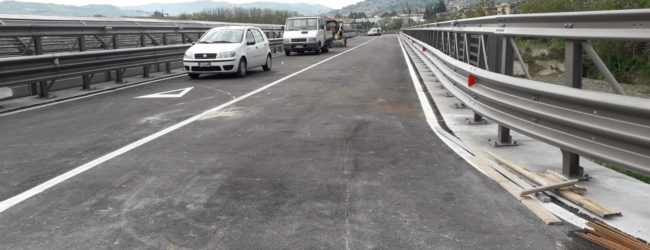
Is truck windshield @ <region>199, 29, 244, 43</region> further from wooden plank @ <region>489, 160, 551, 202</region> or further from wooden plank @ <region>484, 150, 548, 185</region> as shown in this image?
wooden plank @ <region>489, 160, 551, 202</region>

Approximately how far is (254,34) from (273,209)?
46.3ft

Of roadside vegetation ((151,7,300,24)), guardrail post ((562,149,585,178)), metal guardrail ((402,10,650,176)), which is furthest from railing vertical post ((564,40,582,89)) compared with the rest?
roadside vegetation ((151,7,300,24))

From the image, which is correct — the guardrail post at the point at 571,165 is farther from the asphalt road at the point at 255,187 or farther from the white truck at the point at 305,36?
the white truck at the point at 305,36

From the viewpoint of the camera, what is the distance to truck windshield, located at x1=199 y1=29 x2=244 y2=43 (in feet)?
54.2

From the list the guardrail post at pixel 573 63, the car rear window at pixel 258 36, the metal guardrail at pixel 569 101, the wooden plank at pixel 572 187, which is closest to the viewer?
the metal guardrail at pixel 569 101

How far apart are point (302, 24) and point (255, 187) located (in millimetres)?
27993

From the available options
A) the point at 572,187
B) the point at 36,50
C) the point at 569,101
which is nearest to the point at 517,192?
the point at 572,187

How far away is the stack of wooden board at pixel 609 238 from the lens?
334 cm

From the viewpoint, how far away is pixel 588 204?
4047 mm

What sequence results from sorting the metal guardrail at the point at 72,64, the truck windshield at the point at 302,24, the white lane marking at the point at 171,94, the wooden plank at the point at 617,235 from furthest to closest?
1. the truck windshield at the point at 302,24
2. the white lane marking at the point at 171,94
3. the metal guardrail at the point at 72,64
4. the wooden plank at the point at 617,235

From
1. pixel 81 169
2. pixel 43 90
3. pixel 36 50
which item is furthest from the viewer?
pixel 36 50

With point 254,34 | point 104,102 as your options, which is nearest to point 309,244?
point 104,102

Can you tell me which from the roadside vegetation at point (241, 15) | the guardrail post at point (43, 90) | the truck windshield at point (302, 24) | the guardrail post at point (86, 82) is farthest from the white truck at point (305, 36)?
the roadside vegetation at point (241, 15)

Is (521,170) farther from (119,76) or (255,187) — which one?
(119,76)
